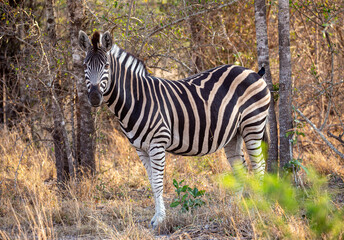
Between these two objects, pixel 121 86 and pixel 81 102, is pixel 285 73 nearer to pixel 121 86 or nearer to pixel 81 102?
pixel 121 86

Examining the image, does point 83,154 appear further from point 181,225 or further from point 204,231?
point 204,231

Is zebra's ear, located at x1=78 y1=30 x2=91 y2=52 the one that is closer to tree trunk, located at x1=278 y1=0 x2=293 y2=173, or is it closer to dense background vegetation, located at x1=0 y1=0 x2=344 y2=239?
dense background vegetation, located at x1=0 y1=0 x2=344 y2=239

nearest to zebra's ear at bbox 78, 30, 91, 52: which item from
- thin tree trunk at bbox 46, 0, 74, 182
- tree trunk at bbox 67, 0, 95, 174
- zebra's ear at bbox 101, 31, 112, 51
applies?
zebra's ear at bbox 101, 31, 112, 51

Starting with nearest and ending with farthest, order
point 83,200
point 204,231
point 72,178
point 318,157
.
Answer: point 204,231
point 83,200
point 72,178
point 318,157

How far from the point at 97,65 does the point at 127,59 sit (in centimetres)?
64

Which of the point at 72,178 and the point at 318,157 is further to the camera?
the point at 318,157

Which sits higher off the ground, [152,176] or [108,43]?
[108,43]

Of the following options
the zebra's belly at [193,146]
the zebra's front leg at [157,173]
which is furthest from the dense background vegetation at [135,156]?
the zebra's belly at [193,146]

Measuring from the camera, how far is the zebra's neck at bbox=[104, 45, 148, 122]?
516 centimetres

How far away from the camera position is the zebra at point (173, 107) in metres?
5.05

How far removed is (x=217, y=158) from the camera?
823cm

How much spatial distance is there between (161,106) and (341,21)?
5150 millimetres

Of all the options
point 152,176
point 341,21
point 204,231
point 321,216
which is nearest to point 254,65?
point 341,21

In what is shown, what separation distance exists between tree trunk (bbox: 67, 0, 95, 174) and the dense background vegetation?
36 mm
